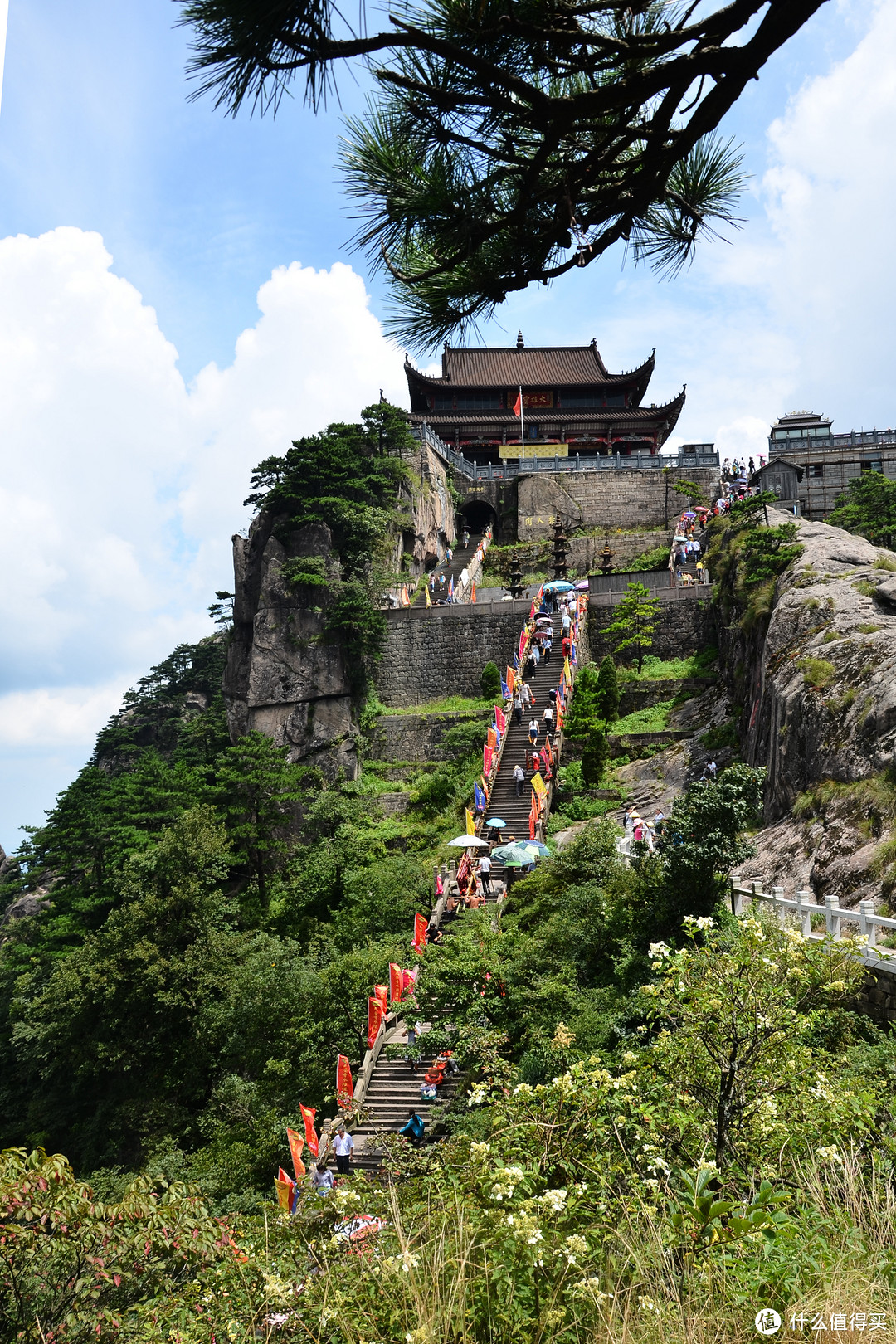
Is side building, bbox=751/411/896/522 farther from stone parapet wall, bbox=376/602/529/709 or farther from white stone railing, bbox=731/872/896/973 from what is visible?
white stone railing, bbox=731/872/896/973

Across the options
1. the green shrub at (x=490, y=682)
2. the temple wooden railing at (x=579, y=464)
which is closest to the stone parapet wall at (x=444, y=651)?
the green shrub at (x=490, y=682)

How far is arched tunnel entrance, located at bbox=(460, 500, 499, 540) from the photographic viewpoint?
43.9 meters

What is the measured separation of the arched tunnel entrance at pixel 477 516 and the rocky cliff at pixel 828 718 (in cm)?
2380

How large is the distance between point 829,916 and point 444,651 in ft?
73.2

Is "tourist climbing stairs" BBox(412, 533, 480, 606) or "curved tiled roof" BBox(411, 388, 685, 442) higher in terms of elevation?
"curved tiled roof" BBox(411, 388, 685, 442)

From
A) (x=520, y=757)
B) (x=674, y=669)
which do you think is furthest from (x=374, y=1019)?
(x=674, y=669)

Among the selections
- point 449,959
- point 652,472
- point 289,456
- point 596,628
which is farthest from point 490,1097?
point 652,472

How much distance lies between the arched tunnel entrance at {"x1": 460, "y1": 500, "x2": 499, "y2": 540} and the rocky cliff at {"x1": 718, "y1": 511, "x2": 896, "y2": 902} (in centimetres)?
2380

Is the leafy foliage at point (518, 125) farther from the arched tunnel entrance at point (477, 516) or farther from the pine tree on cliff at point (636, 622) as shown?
the arched tunnel entrance at point (477, 516)

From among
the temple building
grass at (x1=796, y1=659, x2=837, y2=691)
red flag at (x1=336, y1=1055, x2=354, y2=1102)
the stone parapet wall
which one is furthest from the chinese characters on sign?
the temple building

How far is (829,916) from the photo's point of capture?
10.2 metres

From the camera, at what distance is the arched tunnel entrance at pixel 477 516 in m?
43.9

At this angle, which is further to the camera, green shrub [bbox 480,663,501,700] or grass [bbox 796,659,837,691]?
green shrub [bbox 480,663,501,700]

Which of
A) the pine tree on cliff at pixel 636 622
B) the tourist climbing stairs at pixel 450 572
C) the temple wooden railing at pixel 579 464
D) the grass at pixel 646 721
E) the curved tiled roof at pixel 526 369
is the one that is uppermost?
the curved tiled roof at pixel 526 369
